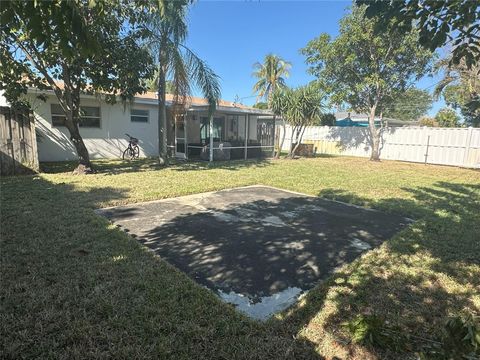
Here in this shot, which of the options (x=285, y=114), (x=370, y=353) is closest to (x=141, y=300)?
Answer: (x=370, y=353)

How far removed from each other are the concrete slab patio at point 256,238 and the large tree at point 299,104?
29.6 ft

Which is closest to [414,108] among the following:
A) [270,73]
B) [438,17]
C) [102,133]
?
[270,73]

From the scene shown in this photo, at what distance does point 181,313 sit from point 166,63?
9855 millimetres

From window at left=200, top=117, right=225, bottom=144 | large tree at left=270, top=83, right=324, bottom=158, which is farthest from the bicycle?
large tree at left=270, top=83, right=324, bottom=158

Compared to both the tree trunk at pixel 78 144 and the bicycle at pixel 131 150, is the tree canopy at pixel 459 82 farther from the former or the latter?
the tree trunk at pixel 78 144

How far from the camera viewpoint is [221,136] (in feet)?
64.3

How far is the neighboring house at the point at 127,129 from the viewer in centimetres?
1239

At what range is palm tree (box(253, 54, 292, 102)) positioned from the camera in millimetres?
31016

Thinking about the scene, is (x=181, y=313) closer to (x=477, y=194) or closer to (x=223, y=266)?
(x=223, y=266)

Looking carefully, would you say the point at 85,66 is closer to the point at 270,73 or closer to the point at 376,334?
the point at 376,334

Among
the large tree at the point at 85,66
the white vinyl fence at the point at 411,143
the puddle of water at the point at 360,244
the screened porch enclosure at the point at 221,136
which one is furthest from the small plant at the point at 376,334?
the white vinyl fence at the point at 411,143

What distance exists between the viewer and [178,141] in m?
16.3

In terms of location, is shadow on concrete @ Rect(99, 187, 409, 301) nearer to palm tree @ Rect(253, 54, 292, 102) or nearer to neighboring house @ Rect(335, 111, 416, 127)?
neighboring house @ Rect(335, 111, 416, 127)

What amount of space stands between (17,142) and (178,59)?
18.4 feet
